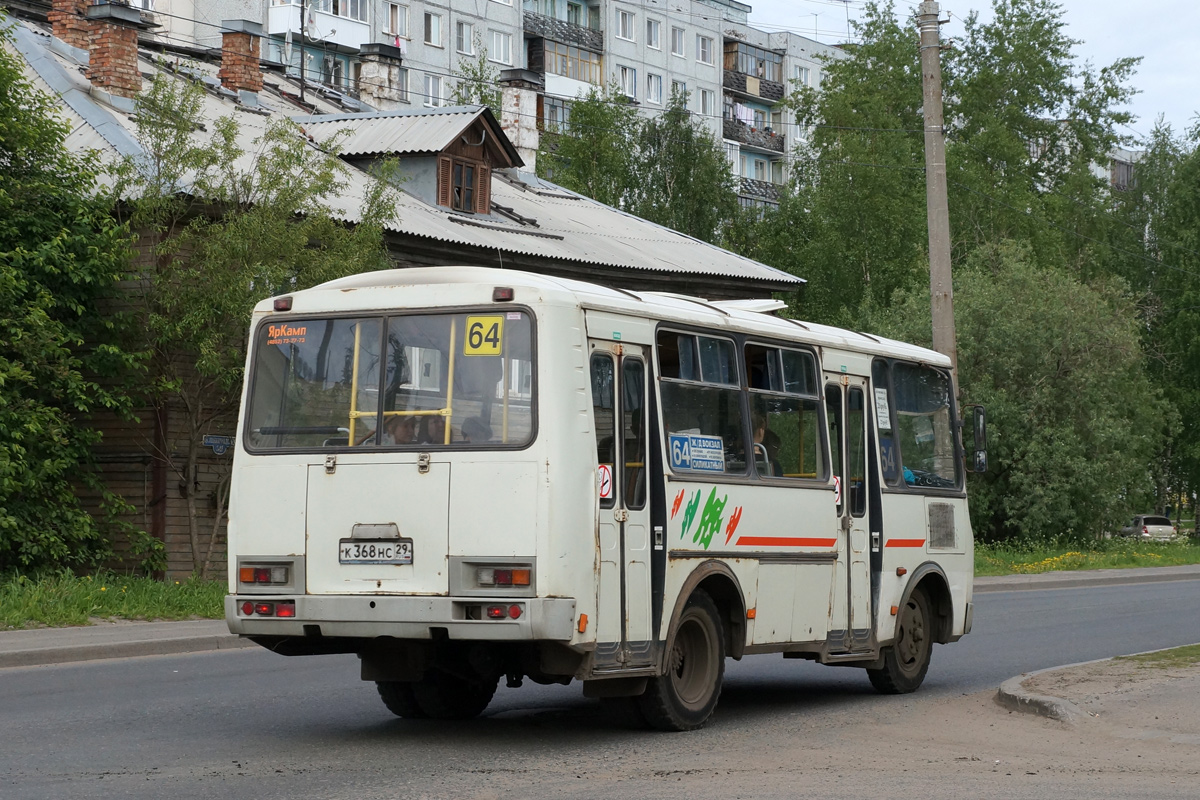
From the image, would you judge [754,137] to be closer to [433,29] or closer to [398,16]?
[433,29]

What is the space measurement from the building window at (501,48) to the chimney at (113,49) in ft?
129

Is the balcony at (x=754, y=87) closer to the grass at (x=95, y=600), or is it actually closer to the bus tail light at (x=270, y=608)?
the grass at (x=95, y=600)

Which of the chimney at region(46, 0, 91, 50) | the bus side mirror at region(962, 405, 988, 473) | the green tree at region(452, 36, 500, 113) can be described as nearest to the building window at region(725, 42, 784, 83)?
the green tree at region(452, 36, 500, 113)

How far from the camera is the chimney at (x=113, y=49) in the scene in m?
28.0

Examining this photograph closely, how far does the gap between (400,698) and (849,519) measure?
11.5 ft

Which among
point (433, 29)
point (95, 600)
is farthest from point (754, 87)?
point (95, 600)

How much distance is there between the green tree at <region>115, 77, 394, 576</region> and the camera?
21688 mm

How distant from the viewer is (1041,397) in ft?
130

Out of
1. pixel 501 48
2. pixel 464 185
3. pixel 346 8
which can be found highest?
pixel 501 48

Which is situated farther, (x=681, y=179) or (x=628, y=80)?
(x=628, y=80)

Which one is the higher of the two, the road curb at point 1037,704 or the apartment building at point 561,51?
the apartment building at point 561,51

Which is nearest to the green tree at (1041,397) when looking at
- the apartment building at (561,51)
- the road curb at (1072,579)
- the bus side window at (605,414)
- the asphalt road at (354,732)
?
the road curb at (1072,579)

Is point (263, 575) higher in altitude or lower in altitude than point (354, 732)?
higher

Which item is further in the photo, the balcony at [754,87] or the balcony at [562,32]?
the balcony at [754,87]
